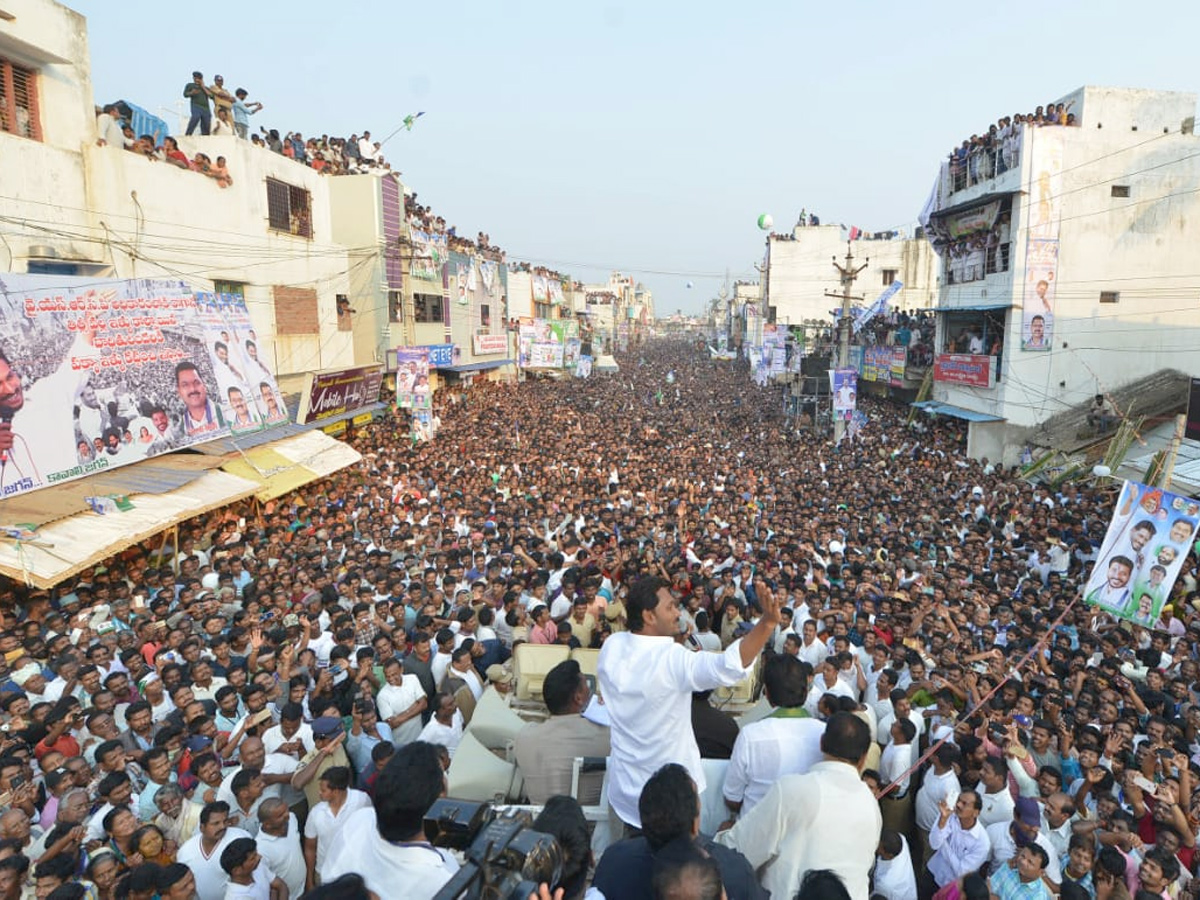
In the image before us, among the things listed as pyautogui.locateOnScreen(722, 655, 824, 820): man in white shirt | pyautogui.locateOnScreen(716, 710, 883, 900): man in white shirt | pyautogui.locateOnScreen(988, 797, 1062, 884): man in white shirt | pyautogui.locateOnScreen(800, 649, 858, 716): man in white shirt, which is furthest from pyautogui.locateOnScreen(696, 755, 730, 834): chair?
pyautogui.locateOnScreen(800, 649, 858, 716): man in white shirt

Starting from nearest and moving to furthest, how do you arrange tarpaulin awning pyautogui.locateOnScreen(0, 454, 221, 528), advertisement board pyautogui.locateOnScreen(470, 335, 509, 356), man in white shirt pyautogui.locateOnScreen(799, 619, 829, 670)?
man in white shirt pyautogui.locateOnScreen(799, 619, 829, 670) → tarpaulin awning pyautogui.locateOnScreen(0, 454, 221, 528) → advertisement board pyautogui.locateOnScreen(470, 335, 509, 356)

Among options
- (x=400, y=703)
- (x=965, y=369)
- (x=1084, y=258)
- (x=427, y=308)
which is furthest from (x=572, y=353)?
(x=400, y=703)

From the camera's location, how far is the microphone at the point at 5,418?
829 centimetres

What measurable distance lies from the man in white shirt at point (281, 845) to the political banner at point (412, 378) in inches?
565

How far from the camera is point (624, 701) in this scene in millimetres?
3086

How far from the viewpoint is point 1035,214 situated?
728 inches

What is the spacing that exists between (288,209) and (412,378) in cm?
469

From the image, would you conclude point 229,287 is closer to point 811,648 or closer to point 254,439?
point 254,439

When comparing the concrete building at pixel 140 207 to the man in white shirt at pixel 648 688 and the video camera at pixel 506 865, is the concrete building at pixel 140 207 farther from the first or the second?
the video camera at pixel 506 865

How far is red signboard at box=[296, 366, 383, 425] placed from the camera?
614 inches

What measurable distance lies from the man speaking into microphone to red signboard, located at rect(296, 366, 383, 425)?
6781 mm

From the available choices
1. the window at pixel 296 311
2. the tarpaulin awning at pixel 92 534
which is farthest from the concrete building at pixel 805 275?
the tarpaulin awning at pixel 92 534

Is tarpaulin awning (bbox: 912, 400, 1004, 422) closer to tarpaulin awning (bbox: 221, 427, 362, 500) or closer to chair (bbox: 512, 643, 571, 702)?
tarpaulin awning (bbox: 221, 427, 362, 500)

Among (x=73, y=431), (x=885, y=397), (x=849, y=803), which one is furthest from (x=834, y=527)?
(x=885, y=397)
